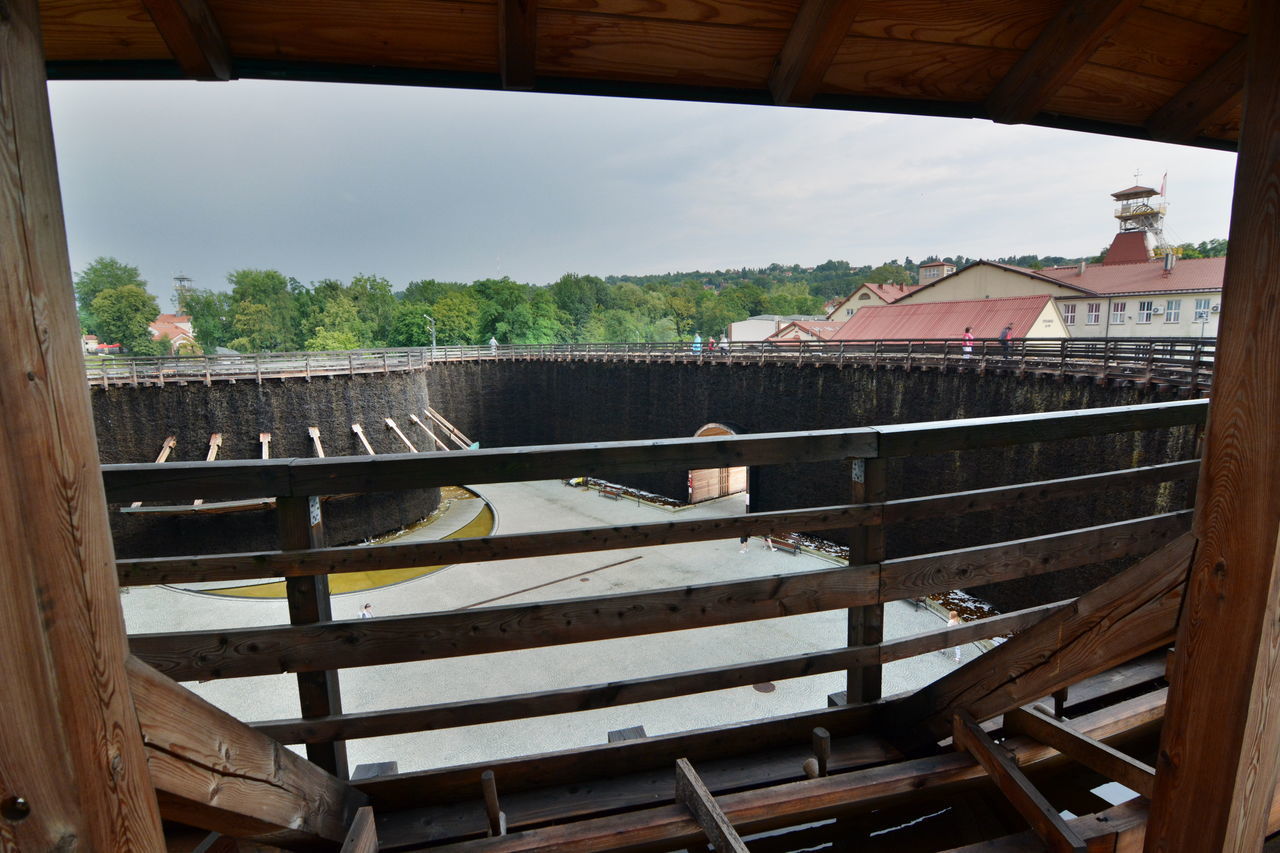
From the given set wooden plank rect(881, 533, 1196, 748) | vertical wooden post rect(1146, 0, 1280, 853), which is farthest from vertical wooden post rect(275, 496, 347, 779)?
vertical wooden post rect(1146, 0, 1280, 853)

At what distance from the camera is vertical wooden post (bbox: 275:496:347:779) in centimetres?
147

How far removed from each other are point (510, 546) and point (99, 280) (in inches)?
2948

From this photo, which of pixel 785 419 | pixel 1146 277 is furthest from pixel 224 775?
pixel 1146 277

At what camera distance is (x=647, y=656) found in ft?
30.9

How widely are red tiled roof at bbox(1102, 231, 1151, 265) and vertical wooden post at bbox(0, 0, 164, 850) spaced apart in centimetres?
4156

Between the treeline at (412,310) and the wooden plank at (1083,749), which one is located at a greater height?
the treeline at (412,310)

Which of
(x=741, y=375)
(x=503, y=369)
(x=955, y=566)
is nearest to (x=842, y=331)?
(x=741, y=375)

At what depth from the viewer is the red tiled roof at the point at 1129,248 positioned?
108ft

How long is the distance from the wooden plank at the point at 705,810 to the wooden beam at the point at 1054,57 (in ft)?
6.57

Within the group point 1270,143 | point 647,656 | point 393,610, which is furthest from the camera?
point 393,610

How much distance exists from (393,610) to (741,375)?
1178 cm

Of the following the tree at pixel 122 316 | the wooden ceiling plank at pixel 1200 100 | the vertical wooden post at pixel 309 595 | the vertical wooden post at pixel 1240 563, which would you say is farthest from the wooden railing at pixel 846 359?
the tree at pixel 122 316

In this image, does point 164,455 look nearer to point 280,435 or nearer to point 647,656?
point 280,435

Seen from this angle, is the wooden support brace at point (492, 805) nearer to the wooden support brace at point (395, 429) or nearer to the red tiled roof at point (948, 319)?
the wooden support brace at point (395, 429)
